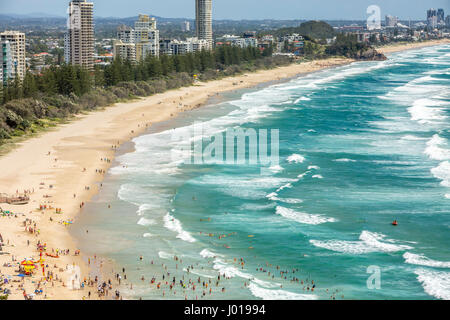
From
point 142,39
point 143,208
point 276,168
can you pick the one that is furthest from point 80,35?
point 143,208

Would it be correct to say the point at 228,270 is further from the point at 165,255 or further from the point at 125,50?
the point at 125,50

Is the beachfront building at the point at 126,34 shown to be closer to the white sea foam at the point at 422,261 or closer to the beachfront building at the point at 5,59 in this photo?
the beachfront building at the point at 5,59

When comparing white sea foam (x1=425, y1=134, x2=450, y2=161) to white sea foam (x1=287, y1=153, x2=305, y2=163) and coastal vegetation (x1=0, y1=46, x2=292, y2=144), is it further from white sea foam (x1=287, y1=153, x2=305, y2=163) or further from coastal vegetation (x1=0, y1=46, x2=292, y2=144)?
coastal vegetation (x1=0, y1=46, x2=292, y2=144)

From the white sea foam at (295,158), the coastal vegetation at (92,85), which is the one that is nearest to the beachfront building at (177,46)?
the coastal vegetation at (92,85)
